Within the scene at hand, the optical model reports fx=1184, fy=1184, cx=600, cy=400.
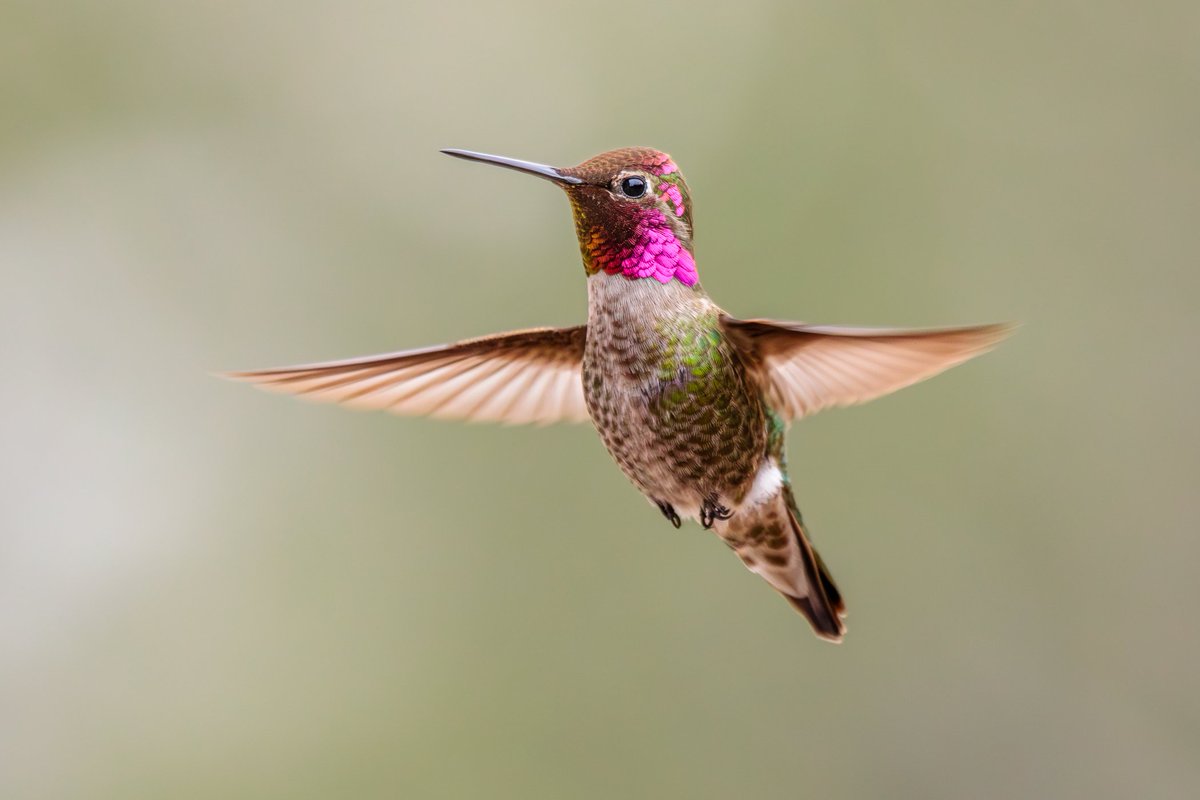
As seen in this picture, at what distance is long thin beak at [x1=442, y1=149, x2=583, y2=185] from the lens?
1.46m

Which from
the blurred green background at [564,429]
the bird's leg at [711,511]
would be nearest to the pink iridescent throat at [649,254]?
the bird's leg at [711,511]

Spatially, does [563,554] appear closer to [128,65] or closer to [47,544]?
[47,544]

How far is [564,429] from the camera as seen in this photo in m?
4.91

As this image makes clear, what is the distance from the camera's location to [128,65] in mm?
5383

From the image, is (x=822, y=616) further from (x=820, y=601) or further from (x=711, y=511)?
(x=711, y=511)

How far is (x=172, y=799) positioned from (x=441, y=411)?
145 inches

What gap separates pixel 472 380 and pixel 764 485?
0.56m

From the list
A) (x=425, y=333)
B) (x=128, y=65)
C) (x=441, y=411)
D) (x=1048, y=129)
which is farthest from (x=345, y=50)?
(x=441, y=411)

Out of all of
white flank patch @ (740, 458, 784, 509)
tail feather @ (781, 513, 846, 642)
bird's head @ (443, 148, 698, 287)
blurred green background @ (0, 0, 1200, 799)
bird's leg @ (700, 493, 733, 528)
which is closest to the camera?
bird's head @ (443, 148, 698, 287)

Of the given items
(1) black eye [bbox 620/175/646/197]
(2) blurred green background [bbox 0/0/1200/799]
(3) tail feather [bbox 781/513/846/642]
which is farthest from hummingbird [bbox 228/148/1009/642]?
(2) blurred green background [bbox 0/0/1200/799]

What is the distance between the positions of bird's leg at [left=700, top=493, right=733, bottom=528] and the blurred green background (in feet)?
8.71

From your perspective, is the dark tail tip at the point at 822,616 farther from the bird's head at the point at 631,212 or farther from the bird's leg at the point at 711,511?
the bird's head at the point at 631,212

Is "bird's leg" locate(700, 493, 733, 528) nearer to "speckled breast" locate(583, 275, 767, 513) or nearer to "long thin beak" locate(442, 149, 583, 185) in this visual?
"speckled breast" locate(583, 275, 767, 513)

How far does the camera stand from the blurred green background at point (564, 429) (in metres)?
4.89
